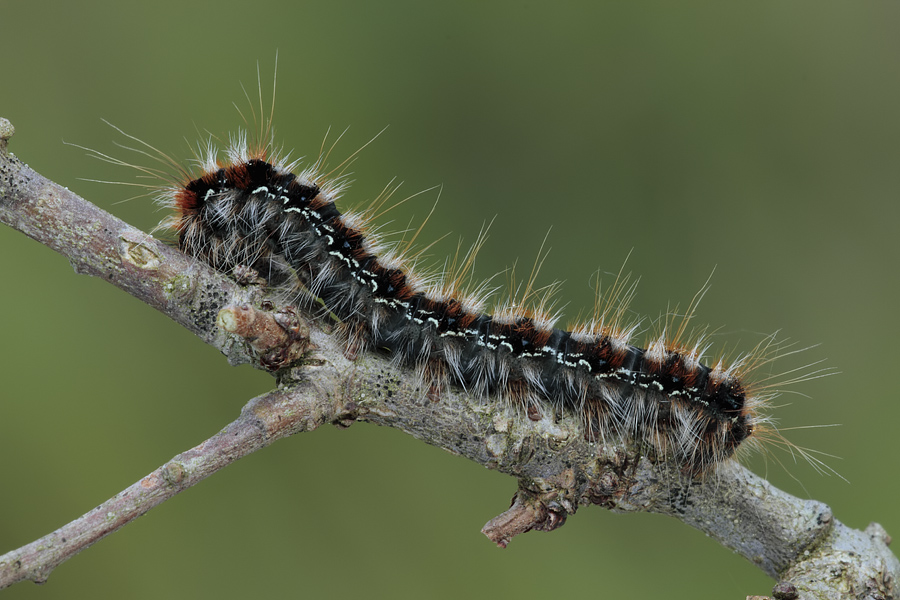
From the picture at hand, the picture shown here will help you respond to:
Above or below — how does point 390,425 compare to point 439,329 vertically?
below

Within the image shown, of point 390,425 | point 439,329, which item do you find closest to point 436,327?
point 439,329

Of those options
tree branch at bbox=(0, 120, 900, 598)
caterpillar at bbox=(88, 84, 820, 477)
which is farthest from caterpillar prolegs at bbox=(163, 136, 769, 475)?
tree branch at bbox=(0, 120, 900, 598)

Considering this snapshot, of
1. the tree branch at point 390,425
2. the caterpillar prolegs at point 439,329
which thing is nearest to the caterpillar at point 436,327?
the caterpillar prolegs at point 439,329

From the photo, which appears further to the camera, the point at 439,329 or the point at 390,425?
the point at 439,329

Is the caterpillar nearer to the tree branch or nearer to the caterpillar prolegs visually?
the caterpillar prolegs

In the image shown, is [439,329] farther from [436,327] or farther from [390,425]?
[390,425]

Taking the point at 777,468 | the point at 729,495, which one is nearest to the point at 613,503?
the point at 729,495
